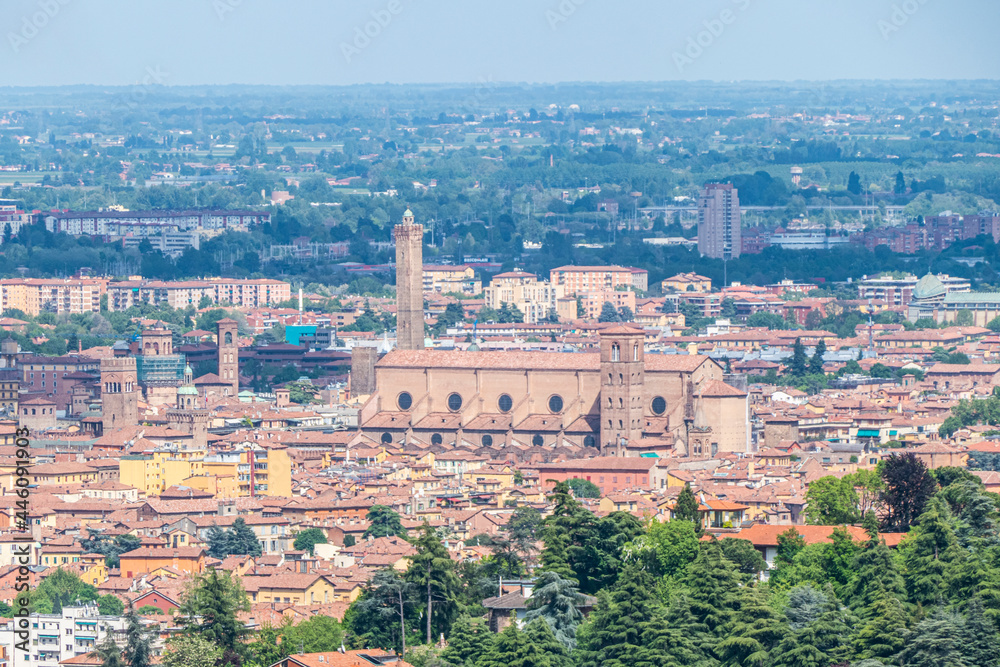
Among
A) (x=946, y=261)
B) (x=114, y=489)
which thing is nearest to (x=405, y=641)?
(x=114, y=489)

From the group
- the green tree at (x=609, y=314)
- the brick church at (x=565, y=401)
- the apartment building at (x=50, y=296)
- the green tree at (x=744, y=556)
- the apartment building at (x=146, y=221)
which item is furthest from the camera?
the apartment building at (x=146, y=221)

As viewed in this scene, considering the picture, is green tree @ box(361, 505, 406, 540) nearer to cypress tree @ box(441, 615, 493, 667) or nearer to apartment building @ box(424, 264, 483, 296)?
cypress tree @ box(441, 615, 493, 667)

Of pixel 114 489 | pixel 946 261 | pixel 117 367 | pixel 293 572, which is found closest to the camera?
pixel 293 572

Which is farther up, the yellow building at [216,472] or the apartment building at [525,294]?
→ the yellow building at [216,472]

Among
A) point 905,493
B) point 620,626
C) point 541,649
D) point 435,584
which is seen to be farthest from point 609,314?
point 541,649

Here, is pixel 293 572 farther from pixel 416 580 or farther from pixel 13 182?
pixel 13 182

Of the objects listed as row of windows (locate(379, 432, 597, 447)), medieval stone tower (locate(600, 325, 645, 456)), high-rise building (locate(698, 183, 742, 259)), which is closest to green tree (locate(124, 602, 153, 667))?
medieval stone tower (locate(600, 325, 645, 456))

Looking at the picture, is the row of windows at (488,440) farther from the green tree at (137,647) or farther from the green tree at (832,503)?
the green tree at (137,647)

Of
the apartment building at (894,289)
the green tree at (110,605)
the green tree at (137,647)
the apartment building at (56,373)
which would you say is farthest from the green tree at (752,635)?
the apartment building at (894,289)
